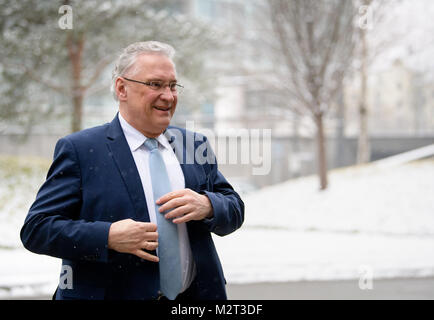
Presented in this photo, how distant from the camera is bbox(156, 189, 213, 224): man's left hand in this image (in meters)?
1.62

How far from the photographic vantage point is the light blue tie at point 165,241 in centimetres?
172

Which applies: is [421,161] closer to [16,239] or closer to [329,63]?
[329,63]

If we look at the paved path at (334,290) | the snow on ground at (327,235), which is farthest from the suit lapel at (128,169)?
the snow on ground at (327,235)

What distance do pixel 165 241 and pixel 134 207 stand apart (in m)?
0.17

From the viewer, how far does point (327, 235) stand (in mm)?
9156

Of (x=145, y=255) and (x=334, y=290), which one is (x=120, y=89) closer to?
A: (x=145, y=255)

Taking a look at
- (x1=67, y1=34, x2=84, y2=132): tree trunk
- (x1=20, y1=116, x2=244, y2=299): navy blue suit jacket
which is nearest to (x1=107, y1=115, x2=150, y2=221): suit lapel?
(x1=20, y1=116, x2=244, y2=299): navy blue suit jacket

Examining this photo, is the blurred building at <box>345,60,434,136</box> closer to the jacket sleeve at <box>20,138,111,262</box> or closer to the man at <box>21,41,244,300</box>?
the man at <box>21,41,244,300</box>

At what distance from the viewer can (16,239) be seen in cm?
868

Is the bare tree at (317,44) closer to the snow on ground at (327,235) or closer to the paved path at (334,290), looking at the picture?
the snow on ground at (327,235)

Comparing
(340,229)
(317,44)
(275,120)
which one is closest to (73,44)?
(317,44)
